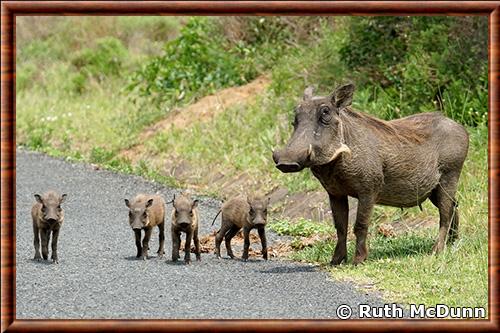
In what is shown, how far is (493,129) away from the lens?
349 inches

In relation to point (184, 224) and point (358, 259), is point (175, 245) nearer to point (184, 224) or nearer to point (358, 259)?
point (184, 224)

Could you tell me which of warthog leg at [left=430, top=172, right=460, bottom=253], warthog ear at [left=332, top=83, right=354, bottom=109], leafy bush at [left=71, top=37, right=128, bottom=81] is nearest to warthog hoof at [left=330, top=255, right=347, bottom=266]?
warthog leg at [left=430, top=172, right=460, bottom=253]

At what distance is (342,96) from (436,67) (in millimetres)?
5685

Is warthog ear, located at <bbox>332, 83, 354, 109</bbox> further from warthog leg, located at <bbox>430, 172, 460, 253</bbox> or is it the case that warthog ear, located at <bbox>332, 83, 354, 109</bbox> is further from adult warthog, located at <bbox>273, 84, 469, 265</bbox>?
warthog leg, located at <bbox>430, 172, 460, 253</bbox>

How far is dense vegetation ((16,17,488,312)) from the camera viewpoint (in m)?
10.9

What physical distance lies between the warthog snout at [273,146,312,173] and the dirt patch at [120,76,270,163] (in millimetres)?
8806

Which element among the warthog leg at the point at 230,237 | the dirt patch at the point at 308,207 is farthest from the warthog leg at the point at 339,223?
the dirt patch at the point at 308,207

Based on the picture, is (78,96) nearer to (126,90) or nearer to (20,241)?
(126,90)

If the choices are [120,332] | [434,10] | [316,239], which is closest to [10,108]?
[120,332]

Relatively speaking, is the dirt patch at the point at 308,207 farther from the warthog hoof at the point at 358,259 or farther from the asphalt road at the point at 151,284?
the warthog hoof at the point at 358,259

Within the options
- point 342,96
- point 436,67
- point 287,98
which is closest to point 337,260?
point 342,96

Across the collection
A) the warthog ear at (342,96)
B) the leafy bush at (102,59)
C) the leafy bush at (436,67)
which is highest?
the leafy bush at (102,59)

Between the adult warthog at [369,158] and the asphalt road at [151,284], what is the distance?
744mm

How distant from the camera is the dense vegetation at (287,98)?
10.9m
